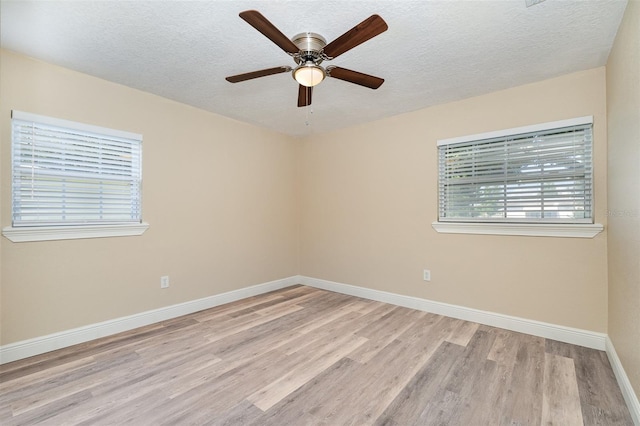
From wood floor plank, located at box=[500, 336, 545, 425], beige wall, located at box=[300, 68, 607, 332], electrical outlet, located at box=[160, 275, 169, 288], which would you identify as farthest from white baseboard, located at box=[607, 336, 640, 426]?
electrical outlet, located at box=[160, 275, 169, 288]

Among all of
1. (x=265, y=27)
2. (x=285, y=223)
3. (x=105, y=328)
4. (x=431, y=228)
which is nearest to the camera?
(x=265, y=27)

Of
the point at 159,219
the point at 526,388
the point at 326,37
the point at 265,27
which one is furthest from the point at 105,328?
the point at 526,388

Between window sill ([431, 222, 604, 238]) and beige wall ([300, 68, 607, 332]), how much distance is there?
0.07 meters

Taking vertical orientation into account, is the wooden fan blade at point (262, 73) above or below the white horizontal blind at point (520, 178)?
above

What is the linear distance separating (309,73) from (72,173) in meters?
2.38

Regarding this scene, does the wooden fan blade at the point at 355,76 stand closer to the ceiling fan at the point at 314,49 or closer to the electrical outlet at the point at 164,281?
the ceiling fan at the point at 314,49

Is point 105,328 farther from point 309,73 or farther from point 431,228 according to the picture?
point 431,228

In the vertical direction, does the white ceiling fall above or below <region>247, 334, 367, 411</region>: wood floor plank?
above

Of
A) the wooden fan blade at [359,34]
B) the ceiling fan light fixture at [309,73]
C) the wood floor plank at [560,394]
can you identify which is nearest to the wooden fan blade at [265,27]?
the ceiling fan light fixture at [309,73]

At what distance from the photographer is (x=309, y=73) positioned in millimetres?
2076

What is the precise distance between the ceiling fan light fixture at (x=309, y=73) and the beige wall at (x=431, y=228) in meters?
1.97

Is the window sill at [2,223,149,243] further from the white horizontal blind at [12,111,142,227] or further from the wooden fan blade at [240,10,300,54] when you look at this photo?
the wooden fan blade at [240,10,300,54]

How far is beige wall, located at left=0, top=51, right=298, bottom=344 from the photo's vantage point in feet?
8.05

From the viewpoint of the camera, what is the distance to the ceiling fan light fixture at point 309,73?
2.05 m
